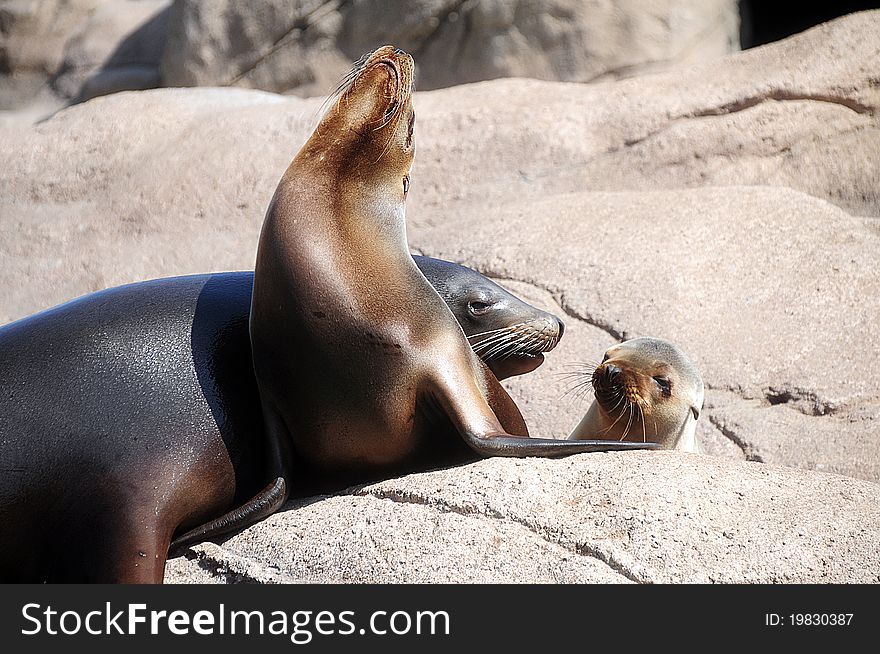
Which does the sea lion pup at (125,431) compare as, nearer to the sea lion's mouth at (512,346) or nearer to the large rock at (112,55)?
the sea lion's mouth at (512,346)

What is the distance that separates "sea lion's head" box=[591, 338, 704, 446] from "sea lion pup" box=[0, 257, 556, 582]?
145 centimetres

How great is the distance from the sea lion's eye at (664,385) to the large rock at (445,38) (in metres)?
6.92

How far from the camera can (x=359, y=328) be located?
3186mm

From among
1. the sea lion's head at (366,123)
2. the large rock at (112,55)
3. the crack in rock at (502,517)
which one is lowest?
the crack in rock at (502,517)

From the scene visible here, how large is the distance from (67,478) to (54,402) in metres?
0.25

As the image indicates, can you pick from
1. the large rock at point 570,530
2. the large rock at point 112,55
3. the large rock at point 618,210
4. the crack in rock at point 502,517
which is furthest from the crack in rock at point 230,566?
the large rock at point 112,55

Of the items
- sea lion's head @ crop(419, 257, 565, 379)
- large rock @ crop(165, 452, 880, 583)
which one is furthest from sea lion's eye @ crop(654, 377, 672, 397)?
large rock @ crop(165, 452, 880, 583)

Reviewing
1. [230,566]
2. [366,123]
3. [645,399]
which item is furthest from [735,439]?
[230,566]

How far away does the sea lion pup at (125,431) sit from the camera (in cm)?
295

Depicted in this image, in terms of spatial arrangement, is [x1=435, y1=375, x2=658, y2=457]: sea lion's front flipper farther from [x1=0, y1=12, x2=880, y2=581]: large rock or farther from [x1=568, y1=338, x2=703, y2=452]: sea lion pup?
[x1=568, y1=338, x2=703, y2=452]: sea lion pup

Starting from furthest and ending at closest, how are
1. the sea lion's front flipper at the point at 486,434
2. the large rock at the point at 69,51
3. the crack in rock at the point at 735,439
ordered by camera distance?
the large rock at the point at 69,51
the crack in rock at the point at 735,439
the sea lion's front flipper at the point at 486,434

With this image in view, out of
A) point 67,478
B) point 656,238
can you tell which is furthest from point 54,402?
point 656,238

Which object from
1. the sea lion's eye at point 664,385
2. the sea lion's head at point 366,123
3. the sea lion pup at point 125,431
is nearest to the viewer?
the sea lion pup at point 125,431

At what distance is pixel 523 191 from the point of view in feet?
23.3
